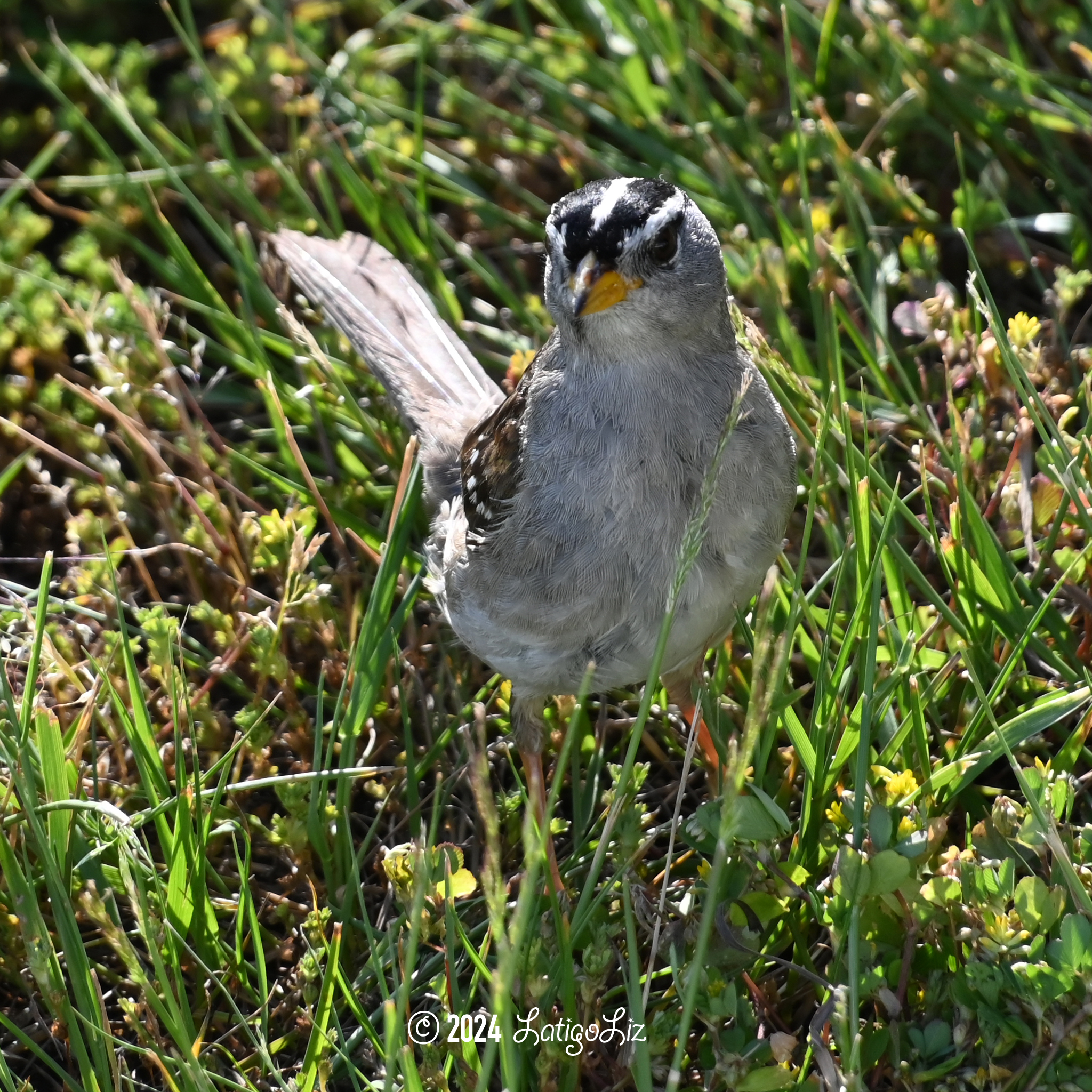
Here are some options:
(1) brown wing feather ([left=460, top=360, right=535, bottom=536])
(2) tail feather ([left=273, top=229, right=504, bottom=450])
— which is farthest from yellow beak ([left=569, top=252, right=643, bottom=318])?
(2) tail feather ([left=273, top=229, right=504, bottom=450])

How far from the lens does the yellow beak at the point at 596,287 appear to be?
2891 millimetres

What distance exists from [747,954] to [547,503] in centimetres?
105

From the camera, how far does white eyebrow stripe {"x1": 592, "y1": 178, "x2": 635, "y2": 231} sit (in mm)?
2934

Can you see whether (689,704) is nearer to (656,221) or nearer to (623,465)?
(623,465)

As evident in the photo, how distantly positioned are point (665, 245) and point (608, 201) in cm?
16

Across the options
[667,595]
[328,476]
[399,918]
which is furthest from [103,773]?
[667,595]

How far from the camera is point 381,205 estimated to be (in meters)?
4.73

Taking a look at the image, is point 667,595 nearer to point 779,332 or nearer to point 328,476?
point 779,332

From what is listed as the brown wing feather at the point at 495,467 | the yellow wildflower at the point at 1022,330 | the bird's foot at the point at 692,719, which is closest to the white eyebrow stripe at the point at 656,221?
the brown wing feather at the point at 495,467

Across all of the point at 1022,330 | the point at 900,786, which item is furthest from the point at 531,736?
the point at 1022,330

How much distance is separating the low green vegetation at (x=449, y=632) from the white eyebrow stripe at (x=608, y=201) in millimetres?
640

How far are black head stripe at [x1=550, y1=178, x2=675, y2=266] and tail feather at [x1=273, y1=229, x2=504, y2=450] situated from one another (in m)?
1.09

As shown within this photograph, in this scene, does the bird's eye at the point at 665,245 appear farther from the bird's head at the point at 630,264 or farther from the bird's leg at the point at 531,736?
the bird's leg at the point at 531,736

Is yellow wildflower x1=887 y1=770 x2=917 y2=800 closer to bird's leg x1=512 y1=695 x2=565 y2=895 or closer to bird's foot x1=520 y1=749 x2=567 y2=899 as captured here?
bird's foot x1=520 y1=749 x2=567 y2=899
